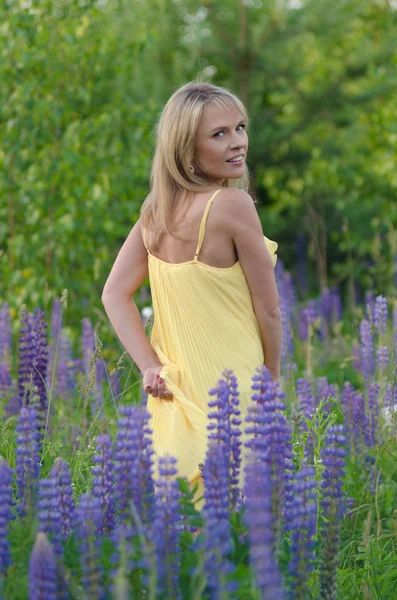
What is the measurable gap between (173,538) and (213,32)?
8.99m

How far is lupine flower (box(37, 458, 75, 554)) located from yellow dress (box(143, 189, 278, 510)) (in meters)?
0.60

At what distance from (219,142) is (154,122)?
434 centimetres

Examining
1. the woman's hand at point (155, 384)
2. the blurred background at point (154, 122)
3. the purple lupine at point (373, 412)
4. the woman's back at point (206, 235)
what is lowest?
the woman's hand at point (155, 384)

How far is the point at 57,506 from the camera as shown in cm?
221

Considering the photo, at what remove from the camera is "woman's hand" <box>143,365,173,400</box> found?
291cm

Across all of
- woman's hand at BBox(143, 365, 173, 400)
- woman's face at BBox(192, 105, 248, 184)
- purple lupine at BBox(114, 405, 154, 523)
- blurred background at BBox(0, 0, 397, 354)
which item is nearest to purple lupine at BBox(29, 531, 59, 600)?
purple lupine at BBox(114, 405, 154, 523)

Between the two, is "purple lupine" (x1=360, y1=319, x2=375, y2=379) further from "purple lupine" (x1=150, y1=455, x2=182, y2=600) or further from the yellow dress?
"purple lupine" (x1=150, y1=455, x2=182, y2=600)

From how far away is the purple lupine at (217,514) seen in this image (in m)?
1.76

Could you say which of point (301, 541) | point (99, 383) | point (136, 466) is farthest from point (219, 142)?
point (99, 383)

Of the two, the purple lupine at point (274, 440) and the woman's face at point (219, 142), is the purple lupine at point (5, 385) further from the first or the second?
the purple lupine at point (274, 440)

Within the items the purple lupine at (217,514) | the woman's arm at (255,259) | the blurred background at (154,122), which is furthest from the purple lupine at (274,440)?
the blurred background at (154,122)

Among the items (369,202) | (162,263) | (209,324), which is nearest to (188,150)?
(162,263)

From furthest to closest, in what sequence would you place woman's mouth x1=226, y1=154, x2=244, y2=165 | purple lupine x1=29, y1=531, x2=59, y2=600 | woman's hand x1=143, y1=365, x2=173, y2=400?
woman's mouth x1=226, y1=154, x2=244, y2=165
woman's hand x1=143, y1=365, x2=173, y2=400
purple lupine x1=29, y1=531, x2=59, y2=600

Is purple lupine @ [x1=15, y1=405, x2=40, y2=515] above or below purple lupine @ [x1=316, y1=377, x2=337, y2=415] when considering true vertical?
below
